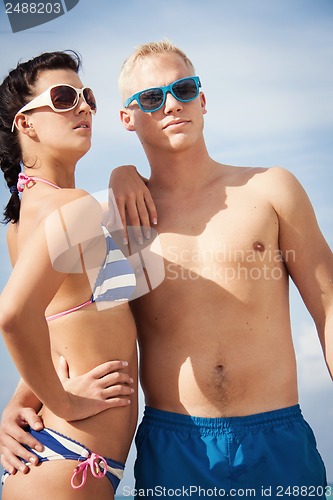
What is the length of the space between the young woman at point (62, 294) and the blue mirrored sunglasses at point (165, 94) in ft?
1.17

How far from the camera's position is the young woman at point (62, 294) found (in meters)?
2.49

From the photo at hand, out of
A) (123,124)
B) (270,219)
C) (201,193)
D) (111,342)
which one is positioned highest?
(123,124)

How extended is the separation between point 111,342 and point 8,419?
59 cm

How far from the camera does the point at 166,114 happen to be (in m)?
3.38

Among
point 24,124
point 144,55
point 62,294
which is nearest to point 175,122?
point 144,55

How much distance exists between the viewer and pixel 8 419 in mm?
2906

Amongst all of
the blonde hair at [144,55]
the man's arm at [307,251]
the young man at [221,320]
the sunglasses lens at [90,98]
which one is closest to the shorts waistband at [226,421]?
the young man at [221,320]

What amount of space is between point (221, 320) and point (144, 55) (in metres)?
1.46

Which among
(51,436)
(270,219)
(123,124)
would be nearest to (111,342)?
(51,436)

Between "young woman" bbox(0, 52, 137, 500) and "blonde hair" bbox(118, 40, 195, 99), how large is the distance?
0.44 m

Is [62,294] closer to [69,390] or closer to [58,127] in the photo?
[69,390]

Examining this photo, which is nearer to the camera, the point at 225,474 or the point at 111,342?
the point at 111,342

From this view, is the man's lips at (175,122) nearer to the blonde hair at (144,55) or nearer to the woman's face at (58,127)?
the blonde hair at (144,55)

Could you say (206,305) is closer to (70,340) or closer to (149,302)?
(149,302)
